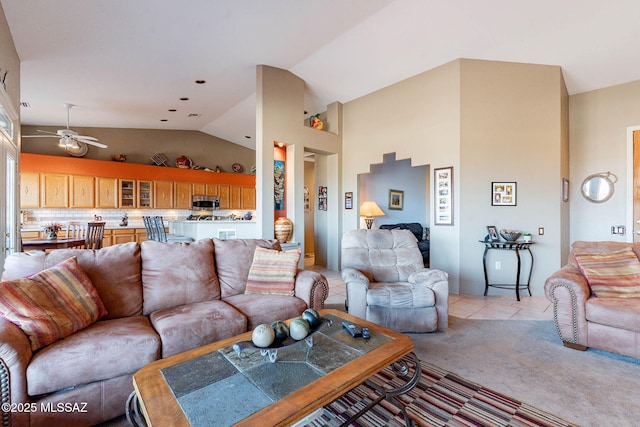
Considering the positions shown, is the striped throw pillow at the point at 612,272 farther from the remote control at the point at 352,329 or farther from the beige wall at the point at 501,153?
the remote control at the point at 352,329

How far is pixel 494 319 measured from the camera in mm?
3365

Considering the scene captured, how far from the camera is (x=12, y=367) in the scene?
1.44m

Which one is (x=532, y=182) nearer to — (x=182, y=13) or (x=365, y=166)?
(x=365, y=166)

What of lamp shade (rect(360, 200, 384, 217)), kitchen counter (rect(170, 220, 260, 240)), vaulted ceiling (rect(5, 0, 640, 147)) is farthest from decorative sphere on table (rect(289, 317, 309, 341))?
lamp shade (rect(360, 200, 384, 217))

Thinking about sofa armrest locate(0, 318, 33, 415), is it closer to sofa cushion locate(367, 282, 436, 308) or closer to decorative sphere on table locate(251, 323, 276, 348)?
decorative sphere on table locate(251, 323, 276, 348)

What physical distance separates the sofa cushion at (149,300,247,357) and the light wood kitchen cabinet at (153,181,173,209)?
653 centimetres

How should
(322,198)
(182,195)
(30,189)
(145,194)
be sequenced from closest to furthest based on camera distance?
(30,189), (322,198), (145,194), (182,195)

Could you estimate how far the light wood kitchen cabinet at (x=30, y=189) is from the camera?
627cm

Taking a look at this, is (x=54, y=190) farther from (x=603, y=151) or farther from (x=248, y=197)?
(x=603, y=151)

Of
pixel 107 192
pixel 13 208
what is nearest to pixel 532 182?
pixel 13 208

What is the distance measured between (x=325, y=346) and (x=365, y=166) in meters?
4.48

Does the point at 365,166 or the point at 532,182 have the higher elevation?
the point at 365,166

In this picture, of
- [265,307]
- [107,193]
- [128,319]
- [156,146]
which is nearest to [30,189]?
[107,193]

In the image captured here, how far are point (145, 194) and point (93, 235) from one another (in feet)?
Answer: 8.71
